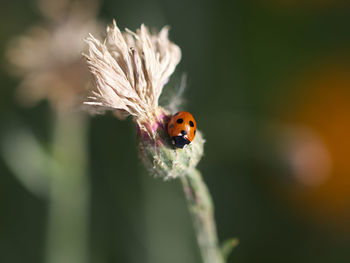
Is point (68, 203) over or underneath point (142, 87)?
underneath

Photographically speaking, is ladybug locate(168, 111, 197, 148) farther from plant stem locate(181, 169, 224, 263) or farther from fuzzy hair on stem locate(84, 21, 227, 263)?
plant stem locate(181, 169, 224, 263)

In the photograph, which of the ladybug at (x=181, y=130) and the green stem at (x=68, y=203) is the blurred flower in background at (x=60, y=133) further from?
the ladybug at (x=181, y=130)

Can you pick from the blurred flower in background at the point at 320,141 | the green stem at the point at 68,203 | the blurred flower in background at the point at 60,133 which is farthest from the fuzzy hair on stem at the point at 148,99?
the blurred flower in background at the point at 320,141

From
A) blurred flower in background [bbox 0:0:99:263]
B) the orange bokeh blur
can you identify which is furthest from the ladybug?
the orange bokeh blur

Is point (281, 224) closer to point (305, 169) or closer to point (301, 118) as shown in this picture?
point (305, 169)

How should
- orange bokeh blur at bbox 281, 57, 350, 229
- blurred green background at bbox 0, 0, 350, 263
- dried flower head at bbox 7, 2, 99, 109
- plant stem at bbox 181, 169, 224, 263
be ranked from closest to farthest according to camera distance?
plant stem at bbox 181, 169, 224, 263
dried flower head at bbox 7, 2, 99, 109
blurred green background at bbox 0, 0, 350, 263
orange bokeh blur at bbox 281, 57, 350, 229

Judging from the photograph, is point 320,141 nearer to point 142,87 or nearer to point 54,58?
point 54,58

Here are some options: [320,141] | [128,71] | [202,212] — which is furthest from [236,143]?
[128,71]
